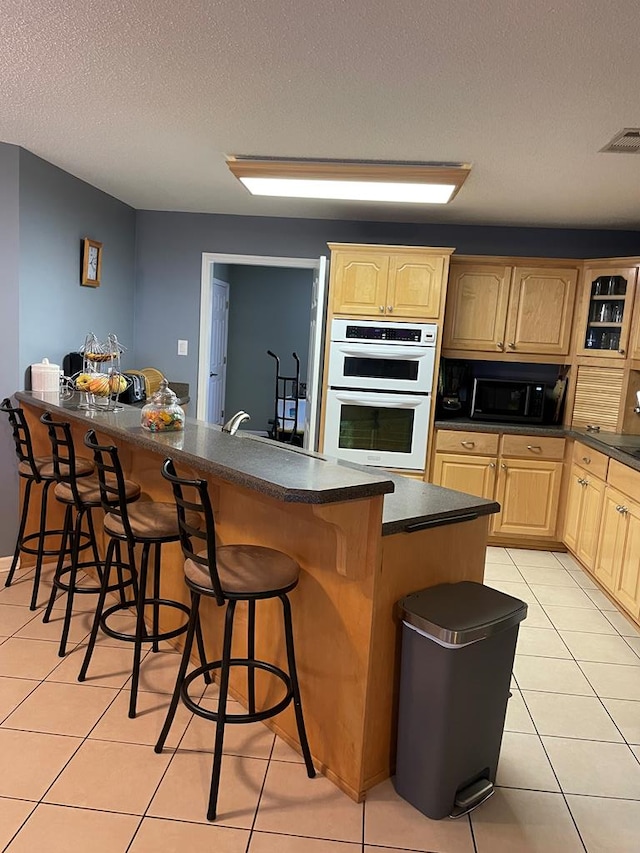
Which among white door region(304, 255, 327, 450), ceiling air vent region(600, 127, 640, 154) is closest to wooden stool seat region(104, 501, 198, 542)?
white door region(304, 255, 327, 450)

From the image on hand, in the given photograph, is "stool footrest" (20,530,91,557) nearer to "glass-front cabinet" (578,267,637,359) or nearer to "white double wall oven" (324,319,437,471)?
"white double wall oven" (324,319,437,471)

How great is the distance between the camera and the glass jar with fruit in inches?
103

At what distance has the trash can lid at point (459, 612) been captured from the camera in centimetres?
185

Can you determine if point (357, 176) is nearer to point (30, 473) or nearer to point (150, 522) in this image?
point (150, 522)

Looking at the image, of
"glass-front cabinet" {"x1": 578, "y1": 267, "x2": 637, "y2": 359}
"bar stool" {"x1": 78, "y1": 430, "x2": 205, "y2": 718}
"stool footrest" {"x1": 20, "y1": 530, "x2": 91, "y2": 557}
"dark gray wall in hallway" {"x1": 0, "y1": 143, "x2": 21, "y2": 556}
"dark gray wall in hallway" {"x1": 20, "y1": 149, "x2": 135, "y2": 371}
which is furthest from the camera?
"glass-front cabinet" {"x1": 578, "y1": 267, "x2": 637, "y2": 359}

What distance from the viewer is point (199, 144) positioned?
123 inches

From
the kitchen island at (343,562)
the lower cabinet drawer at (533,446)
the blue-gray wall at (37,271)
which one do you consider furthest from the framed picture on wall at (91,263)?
the lower cabinet drawer at (533,446)

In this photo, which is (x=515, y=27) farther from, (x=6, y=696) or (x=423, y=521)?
(x=6, y=696)

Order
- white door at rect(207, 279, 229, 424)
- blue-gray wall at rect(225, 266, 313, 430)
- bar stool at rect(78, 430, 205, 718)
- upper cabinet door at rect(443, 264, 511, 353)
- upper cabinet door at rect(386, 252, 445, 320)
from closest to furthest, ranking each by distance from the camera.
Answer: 1. bar stool at rect(78, 430, 205, 718)
2. upper cabinet door at rect(386, 252, 445, 320)
3. upper cabinet door at rect(443, 264, 511, 353)
4. white door at rect(207, 279, 229, 424)
5. blue-gray wall at rect(225, 266, 313, 430)

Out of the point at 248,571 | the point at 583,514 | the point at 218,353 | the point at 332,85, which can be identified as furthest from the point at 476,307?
the point at 218,353

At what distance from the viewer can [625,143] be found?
9.00 ft

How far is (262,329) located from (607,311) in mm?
4210

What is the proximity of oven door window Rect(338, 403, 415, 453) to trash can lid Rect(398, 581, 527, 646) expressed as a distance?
8.10 ft

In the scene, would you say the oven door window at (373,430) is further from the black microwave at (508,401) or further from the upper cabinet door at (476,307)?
the upper cabinet door at (476,307)
